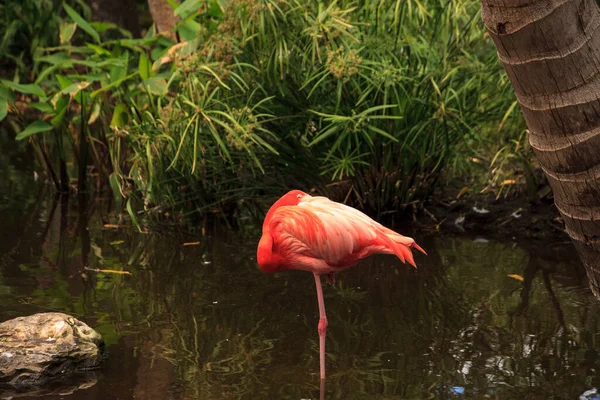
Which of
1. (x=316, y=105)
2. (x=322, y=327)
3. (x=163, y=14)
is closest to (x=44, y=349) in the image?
(x=322, y=327)

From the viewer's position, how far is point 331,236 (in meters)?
3.80

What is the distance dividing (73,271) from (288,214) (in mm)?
2008

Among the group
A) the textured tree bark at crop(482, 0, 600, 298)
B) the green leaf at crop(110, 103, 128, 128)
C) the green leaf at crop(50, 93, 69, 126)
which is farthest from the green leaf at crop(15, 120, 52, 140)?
the textured tree bark at crop(482, 0, 600, 298)

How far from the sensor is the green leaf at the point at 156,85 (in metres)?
6.24

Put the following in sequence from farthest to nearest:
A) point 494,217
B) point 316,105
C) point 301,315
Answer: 1. point 494,217
2. point 316,105
3. point 301,315

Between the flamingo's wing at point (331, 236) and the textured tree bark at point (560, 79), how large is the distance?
110cm

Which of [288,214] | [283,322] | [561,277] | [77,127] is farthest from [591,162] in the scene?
[77,127]

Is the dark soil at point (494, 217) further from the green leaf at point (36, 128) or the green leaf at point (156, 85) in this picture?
the green leaf at point (36, 128)

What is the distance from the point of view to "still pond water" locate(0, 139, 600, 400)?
12.5ft

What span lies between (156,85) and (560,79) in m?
4.10

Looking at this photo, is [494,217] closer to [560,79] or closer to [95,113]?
[95,113]

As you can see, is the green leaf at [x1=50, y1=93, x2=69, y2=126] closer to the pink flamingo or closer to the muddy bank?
the muddy bank

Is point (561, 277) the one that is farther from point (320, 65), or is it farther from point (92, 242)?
point (92, 242)

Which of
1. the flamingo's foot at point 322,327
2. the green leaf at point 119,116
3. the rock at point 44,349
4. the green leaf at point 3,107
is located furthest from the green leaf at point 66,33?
the flamingo's foot at point 322,327
